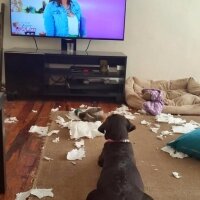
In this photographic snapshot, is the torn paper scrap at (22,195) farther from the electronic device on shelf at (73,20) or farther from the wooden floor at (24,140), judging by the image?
the electronic device on shelf at (73,20)

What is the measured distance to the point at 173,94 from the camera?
4.00 metres

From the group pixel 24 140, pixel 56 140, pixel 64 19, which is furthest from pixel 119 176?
pixel 64 19

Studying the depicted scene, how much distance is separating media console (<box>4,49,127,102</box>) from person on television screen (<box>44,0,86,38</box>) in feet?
0.92

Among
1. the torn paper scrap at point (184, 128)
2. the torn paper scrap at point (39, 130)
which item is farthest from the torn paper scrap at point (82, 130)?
the torn paper scrap at point (184, 128)

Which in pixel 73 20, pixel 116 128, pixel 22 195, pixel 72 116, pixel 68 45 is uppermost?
pixel 73 20

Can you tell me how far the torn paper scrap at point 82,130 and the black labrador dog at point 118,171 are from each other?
0.54 meters

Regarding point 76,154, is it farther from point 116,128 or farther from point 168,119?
point 168,119

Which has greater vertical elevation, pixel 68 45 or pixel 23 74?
pixel 68 45

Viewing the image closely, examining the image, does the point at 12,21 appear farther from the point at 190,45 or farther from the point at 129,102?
the point at 190,45

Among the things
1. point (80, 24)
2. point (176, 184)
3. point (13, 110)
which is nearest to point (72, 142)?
point (176, 184)

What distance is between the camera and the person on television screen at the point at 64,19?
3879mm

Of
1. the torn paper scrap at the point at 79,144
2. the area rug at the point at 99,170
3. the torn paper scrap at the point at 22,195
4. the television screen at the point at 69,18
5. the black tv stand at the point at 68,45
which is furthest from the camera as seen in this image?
the black tv stand at the point at 68,45

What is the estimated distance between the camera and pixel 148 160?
7.54ft

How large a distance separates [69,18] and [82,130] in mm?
1860
